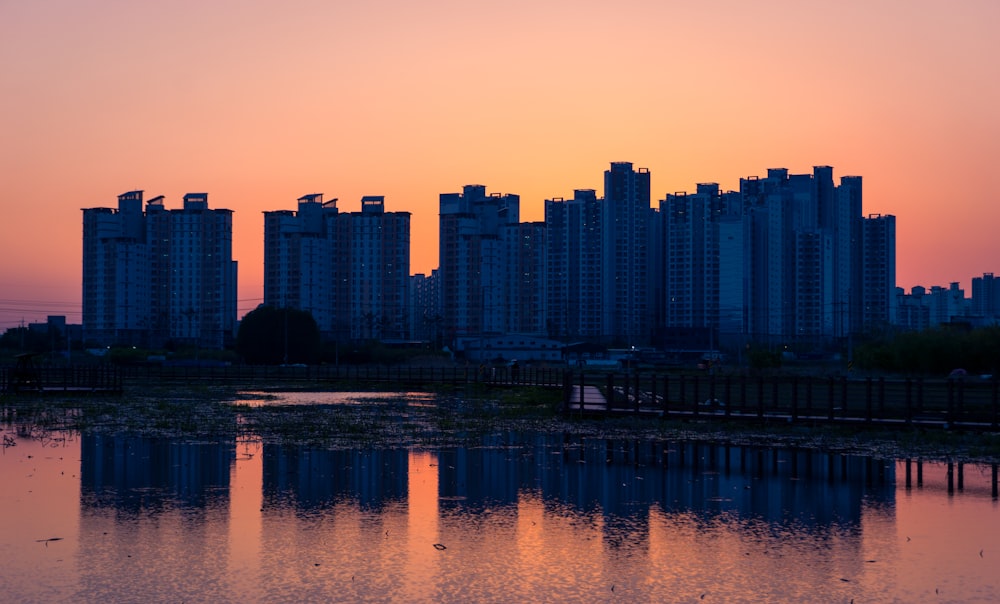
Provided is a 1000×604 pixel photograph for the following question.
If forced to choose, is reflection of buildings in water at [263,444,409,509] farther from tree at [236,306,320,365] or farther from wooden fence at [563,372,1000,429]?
tree at [236,306,320,365]

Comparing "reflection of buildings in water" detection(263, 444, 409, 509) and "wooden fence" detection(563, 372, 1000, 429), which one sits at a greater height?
"wooden fence" detection(563, 372, 1000, 429)

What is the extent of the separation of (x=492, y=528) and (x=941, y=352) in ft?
237

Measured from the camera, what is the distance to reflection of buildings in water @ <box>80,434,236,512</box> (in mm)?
22141

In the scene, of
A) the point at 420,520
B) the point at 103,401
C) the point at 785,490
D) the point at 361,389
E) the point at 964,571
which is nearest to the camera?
the point at 964,571

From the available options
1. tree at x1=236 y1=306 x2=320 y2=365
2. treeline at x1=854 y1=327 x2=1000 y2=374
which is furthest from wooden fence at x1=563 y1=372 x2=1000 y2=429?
tree at x1=236 y1=306 x2=320 y2=365

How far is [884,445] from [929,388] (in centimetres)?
3656

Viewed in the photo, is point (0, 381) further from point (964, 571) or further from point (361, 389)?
point (964, 571)

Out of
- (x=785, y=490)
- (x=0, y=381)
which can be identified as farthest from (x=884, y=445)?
(x=0, y=381)

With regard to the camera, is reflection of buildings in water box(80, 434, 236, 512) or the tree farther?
the tree

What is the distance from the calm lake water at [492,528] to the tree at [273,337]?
102m

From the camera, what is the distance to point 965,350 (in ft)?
263

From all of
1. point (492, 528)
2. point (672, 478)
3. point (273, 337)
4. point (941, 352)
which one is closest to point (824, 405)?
point (672, 478)

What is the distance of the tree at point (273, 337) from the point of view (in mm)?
131375

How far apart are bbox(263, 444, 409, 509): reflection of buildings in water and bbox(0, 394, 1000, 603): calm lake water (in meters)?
0.11
